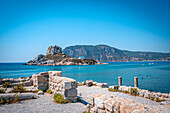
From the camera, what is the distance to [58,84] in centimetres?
1138

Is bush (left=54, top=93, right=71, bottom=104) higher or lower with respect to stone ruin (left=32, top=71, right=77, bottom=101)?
lower

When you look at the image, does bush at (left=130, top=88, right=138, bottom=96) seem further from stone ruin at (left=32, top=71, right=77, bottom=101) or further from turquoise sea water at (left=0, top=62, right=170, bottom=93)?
turquoise sea water at (left=0, top=62, right=170, bottom=93)

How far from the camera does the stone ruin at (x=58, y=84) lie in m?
9.61

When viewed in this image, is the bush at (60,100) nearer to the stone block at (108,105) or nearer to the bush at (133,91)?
the stone block at (108,105)

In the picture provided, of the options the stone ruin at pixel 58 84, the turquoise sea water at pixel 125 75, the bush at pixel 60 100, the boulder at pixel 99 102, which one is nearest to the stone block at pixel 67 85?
the stone ruin at pixel 58 84

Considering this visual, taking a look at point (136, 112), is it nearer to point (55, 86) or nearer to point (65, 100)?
point (65, 100)

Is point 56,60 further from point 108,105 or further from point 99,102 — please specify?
point 108,105

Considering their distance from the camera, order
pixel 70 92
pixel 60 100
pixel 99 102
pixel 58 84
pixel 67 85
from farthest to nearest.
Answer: pixel 58 84 → pixel 70 92 → pixel 67 85 → pixel 60 100 → pixel 99 102

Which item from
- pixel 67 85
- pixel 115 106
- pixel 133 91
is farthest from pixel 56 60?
pixel 115 106

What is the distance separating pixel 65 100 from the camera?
31.2ft

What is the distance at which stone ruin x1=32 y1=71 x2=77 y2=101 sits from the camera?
961 cm

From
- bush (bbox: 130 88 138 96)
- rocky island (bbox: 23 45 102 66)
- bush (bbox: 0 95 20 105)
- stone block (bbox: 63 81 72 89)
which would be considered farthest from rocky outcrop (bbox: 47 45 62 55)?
stone block (bbox: 63 81 72 89)

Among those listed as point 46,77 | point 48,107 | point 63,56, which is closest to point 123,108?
point 48,107

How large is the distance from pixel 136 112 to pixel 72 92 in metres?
6.14
